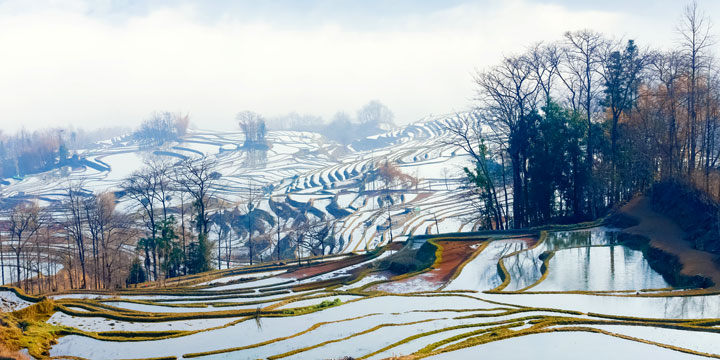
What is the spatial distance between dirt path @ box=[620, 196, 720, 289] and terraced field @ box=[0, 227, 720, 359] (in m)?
1.11

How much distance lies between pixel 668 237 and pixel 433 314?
12.7 m

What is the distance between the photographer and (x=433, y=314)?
48.9 ft

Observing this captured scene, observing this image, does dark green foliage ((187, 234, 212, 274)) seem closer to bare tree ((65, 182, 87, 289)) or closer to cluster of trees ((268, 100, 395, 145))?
bare tree ((65, 182, 87, 289))

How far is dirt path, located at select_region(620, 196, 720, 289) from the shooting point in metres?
17.2

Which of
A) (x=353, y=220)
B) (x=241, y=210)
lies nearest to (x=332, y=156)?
(x=241, y=210)

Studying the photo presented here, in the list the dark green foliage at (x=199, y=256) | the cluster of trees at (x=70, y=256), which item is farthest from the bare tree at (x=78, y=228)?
the dark green foliage at (x=199, y=256)

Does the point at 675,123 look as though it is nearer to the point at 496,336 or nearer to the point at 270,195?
the point at 496,336

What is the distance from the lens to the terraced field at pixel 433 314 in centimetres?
1168

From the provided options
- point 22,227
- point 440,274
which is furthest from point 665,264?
point 22,227

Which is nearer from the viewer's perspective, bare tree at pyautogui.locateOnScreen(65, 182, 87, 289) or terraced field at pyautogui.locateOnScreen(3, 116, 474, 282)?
bare tree at pyautogui.locateOnScreen(65, 182, 87, 289)

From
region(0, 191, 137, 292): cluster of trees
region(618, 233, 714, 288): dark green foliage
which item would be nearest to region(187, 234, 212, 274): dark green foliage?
region(0, 191, 137, 292): cluster of trees

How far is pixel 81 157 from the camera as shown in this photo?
133875 millimetres

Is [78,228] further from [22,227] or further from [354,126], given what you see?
[354,126]

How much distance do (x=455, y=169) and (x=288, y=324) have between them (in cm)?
8061
